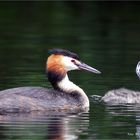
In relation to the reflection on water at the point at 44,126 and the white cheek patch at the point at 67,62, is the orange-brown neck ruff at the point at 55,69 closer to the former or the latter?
the white cheek patch at the point at 67,62

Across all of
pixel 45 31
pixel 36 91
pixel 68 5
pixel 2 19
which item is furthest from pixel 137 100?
pixel 68 5

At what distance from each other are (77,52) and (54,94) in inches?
344

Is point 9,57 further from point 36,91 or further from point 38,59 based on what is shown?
point 36,91

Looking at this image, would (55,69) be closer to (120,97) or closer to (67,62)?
(67,62)

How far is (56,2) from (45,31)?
23.4 ft

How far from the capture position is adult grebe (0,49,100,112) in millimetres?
16531

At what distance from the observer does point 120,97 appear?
18078 millimetres

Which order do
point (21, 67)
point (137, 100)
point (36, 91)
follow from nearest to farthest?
1. point (36, 91)
2. point (137, 100)
3. point (21, 67)

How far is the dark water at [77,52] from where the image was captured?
15.0 meters

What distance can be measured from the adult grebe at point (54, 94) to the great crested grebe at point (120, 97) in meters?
0.63

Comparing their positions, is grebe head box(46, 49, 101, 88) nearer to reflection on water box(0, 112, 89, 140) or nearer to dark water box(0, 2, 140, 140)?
dark water box(0, 2, 140, 140)

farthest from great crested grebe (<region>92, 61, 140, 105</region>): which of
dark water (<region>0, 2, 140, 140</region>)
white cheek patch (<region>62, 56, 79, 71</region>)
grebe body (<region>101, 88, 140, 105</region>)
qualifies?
white cheek patch (<region>62, 56, 79, 71</region>)

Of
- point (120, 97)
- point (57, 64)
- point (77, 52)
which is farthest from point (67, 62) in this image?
point (77, 52)

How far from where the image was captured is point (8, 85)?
61.9 feet
